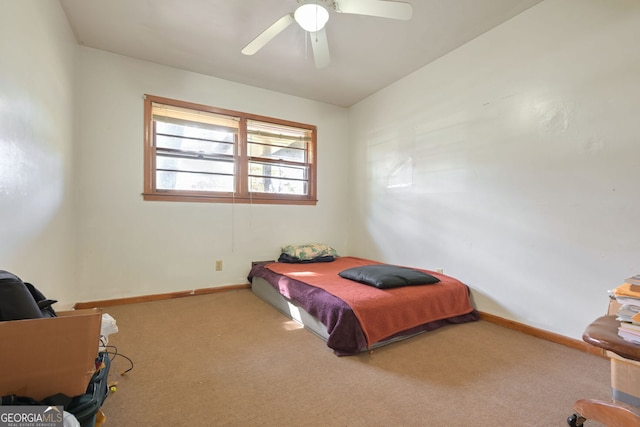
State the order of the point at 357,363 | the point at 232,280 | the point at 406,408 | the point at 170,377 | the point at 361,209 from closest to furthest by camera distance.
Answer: the point at 406,408 < the point at 170,377 < the point at 357,363 < the point at 232,280 < the point at 361,209

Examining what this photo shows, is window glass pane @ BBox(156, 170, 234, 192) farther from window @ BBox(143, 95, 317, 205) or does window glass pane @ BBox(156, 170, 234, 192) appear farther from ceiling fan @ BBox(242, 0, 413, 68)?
ceiling fan @ BBox(242, 0, 413, 68)

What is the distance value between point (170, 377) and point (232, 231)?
1.96 meters

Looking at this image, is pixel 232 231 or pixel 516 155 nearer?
pixel 516 155

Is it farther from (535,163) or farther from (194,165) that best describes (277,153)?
(535,163)

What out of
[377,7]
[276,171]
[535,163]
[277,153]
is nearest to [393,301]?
[535,163]

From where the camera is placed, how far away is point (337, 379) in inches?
60.3

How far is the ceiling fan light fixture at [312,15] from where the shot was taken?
5.98ft

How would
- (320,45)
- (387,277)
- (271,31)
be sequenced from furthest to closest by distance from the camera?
(387,277) < (320,45) < (271,31)

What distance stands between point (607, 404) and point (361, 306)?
3.83 ft

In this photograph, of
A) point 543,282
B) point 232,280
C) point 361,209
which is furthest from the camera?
point 361,209

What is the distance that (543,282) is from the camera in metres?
2.08

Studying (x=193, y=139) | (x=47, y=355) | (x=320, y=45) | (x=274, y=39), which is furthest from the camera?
(x=193, y=139)

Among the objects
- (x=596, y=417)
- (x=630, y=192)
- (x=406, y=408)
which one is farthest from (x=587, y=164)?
(x=406, y=408)

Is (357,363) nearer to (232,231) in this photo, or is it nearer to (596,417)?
(596,417)
